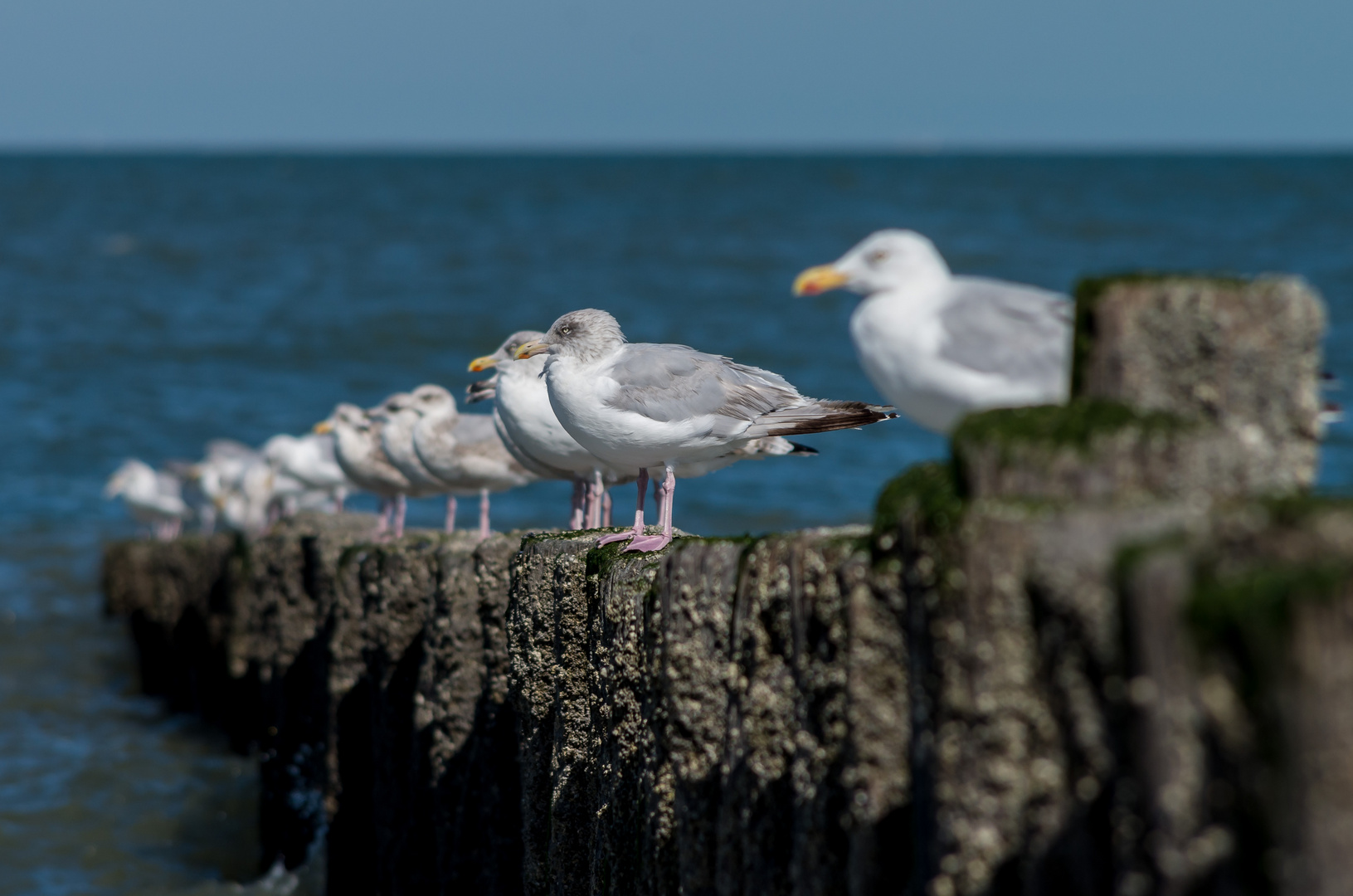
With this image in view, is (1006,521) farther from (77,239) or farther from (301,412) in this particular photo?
(77,239)

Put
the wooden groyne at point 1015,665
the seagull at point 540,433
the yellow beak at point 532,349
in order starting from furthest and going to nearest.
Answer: the seagull at point 540,433
the yellow beak at point 532,349
the wooden groyne at point 1015,665

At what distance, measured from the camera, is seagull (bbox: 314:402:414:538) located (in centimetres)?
956

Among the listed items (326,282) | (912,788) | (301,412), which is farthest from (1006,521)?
(326,282)

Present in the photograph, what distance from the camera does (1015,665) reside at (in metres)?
2.20

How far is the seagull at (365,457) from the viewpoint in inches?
376

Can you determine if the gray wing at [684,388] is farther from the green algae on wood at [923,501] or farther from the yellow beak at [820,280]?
the green algae on wood at [923,501]

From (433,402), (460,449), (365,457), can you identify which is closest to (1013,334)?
(460,449)

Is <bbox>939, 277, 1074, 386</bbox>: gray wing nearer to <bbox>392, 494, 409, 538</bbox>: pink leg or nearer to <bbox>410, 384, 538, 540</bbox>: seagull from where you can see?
<bbox>410, 384, 538, 540</bbox>: seagull

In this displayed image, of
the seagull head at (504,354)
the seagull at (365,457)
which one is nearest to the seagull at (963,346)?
the seagull head at (504,354)

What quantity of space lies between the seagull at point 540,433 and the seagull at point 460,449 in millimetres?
1238

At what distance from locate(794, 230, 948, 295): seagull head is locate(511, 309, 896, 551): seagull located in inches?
43.7

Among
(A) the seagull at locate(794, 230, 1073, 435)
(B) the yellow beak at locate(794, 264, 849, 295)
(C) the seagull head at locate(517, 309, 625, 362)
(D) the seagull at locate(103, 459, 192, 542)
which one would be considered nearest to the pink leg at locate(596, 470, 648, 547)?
(C) the seagull head at locate(517, 309, 625, 362)

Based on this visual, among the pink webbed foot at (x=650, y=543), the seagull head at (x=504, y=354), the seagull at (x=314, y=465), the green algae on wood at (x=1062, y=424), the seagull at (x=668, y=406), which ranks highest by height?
the seagull head at (x=504, y=354)

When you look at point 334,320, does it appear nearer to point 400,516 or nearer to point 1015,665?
point 400,516
